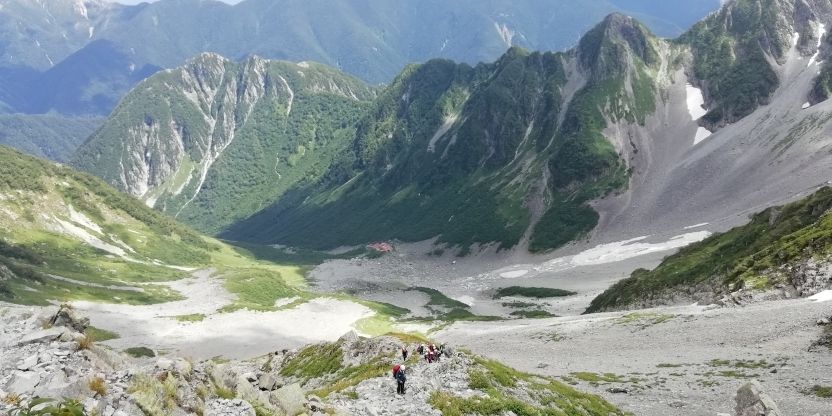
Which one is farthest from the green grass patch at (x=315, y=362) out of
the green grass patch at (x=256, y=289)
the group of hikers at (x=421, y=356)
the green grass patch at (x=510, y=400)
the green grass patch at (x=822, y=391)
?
the green grass patch at (x=256, y=289)

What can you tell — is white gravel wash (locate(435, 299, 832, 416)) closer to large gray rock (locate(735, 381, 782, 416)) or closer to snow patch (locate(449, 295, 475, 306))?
large gray rock (locate(735, 381, 782, 416))

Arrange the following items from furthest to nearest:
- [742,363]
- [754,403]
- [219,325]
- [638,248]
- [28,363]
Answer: [638,248], [219,325], [742,363], [754,403], [28,363]

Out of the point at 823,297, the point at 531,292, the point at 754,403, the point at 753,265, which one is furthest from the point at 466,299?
the point at 754,403

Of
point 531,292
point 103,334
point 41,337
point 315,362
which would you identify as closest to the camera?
point 41,337

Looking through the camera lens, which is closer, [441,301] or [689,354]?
[689,354]

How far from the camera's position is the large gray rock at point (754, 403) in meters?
29.8

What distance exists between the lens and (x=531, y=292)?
167m

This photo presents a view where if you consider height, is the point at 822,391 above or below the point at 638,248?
below

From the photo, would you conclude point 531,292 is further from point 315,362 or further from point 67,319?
point 67,319

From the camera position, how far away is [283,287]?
180 metres

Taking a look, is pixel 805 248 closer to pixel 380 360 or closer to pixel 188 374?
pixel 380 360

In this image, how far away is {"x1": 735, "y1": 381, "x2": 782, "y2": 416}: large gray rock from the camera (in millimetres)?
29828

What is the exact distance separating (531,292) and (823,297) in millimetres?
110714

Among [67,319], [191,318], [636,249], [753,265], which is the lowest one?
[753,265]
